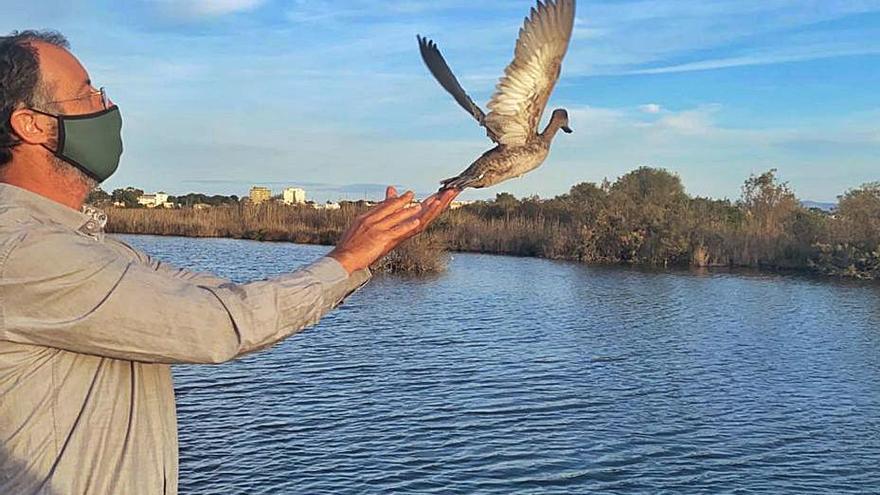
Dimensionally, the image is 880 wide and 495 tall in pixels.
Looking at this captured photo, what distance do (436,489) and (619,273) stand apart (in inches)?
1239

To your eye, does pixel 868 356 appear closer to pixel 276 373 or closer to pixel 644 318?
pixel 644 318

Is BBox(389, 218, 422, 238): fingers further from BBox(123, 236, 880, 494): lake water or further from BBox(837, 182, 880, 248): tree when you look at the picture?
BBox(837, 182, 880, 248): tree

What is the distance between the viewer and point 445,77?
153 inches

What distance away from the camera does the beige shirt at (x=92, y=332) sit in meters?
1.59

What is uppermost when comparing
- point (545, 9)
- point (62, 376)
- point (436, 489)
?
point (545, 9)

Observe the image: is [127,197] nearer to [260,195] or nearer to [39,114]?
[260,195]

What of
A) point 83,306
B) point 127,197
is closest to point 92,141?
point 83,306

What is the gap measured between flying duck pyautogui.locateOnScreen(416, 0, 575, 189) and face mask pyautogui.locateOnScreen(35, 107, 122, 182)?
2.14m

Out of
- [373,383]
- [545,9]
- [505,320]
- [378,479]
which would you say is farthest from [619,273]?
A: [545,9]

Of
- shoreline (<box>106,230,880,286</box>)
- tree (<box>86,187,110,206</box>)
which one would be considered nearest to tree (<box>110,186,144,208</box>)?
shoreline (<box>106,230,880,286</box>)

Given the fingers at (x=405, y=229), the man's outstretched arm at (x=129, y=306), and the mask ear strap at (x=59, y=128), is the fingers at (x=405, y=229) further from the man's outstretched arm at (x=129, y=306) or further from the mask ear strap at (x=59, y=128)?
the mask ear strap at (x=59, y=128)

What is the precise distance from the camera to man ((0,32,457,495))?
5.23 ft

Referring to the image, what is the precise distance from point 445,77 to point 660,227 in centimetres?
4516

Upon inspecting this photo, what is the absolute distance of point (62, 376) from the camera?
1.70m
